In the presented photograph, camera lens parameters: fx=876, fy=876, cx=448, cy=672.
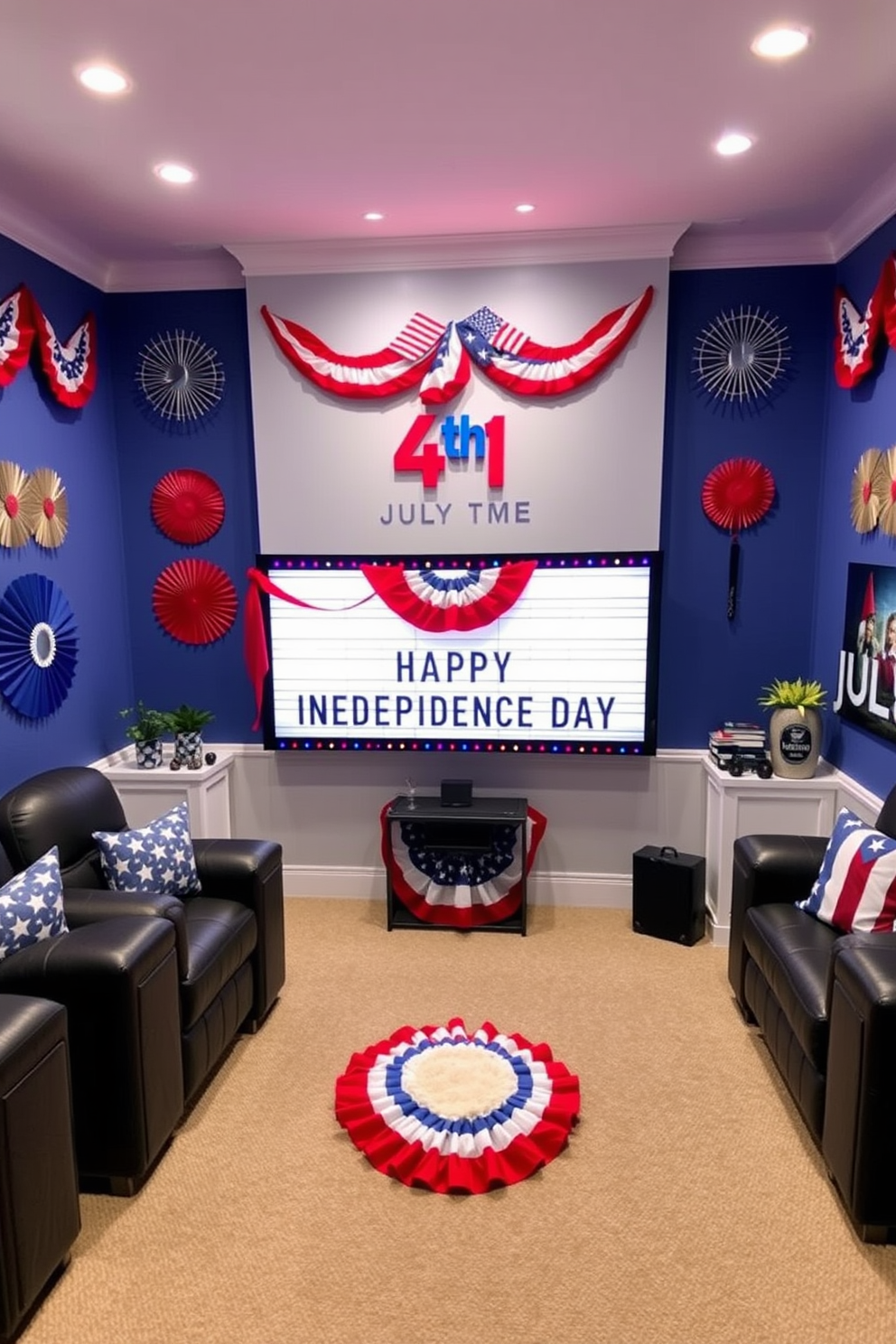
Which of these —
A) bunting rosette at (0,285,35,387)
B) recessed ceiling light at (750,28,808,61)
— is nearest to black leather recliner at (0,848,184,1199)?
bunting rosette at (0,285,35,387)

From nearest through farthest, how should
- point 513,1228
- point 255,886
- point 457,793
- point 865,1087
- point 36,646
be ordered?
point 865,1087, point 513,1228, point 255,886, point 36,646, point 457,793

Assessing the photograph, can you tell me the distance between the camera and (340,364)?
4.05 m

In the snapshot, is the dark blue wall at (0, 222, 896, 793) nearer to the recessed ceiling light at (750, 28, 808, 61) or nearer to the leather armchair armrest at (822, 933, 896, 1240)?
the recessed ceiling light at (750, 28, 808, 61)

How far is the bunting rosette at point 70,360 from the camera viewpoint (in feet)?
12.0

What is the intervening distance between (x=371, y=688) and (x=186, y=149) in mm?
2286

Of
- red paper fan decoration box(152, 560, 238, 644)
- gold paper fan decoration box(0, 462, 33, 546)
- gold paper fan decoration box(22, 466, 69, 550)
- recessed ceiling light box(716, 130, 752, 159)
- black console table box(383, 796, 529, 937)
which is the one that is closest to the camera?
recessed ceiling light box(716, 130, 752, 159)

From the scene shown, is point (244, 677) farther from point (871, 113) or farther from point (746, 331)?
point (871, 113)

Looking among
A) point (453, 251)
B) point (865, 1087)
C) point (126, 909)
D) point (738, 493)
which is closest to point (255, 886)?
point (126, 909)

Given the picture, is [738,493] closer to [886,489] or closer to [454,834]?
[886,489]

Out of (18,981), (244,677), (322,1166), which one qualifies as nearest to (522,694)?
(244,677)

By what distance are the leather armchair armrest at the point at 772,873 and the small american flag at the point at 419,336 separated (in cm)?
256

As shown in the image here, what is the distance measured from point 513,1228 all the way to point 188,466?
3.51m

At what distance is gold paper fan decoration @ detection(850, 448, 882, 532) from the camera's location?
3.41 metres

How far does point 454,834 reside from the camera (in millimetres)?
4105
